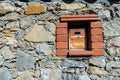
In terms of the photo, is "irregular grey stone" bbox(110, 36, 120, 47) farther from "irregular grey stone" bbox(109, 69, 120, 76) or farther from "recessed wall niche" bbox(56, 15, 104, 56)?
"irregular grey stone" bbox(109, 69, 120, 76)

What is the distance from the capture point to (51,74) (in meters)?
4.74

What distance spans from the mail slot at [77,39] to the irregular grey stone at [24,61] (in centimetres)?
63

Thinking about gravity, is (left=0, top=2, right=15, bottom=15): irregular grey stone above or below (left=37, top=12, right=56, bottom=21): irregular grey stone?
above

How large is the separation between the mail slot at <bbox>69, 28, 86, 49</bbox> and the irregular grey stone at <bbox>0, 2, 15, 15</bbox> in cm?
98

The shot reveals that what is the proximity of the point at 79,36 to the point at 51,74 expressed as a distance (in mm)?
718

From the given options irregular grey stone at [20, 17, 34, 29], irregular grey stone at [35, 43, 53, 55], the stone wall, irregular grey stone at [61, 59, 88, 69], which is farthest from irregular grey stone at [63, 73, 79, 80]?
irregular grey stone at [20, 17, 34, 29]

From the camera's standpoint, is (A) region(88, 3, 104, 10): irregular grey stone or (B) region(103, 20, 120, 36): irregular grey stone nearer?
(B) region(103, 20, 120, 36): irregular grey stone

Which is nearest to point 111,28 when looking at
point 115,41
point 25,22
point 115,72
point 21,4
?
point 115,41

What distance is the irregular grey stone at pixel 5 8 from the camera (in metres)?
4.96

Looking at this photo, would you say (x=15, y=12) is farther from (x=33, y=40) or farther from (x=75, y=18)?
(x=75, y=18)

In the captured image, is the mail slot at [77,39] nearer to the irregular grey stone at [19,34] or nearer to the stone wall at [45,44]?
the stone wall at [45,44]

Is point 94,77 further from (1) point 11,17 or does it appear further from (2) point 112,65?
(1) point 11,17

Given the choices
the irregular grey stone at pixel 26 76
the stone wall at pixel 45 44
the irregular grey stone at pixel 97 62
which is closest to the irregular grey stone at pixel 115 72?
the stone wall at pixel 45 44

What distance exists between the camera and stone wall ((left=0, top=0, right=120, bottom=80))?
15.5 ft
